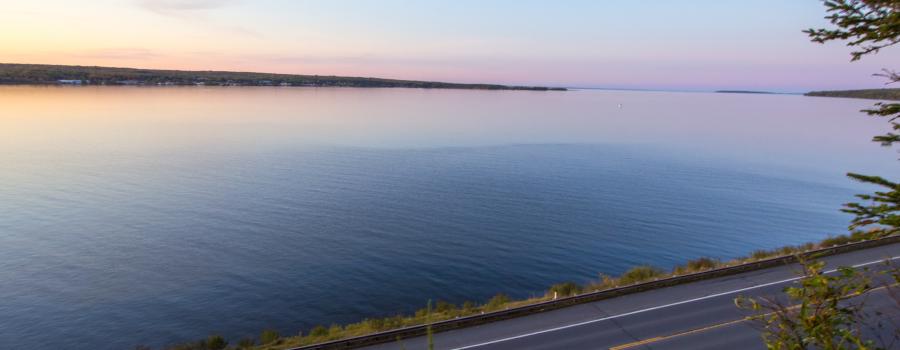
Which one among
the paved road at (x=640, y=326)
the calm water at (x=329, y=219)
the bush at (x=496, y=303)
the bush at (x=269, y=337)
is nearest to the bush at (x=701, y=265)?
the paved road at (x=640, y=326)

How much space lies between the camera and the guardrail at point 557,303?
74.8 ft

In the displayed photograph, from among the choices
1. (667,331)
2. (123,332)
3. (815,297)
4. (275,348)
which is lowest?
(123,332)

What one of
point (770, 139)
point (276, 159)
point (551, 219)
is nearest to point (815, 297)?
point (551, 219)

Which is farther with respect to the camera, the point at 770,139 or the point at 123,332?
the point at 770,139

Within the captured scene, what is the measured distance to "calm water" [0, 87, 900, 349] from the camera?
32.6 m

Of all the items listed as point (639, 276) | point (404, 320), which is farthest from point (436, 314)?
point (639, 276)

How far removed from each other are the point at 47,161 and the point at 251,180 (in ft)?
99.8

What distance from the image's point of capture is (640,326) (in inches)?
950

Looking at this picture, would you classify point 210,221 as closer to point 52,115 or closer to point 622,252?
point 622,252

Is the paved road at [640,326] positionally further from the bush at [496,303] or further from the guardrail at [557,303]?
the bush at [496,303]

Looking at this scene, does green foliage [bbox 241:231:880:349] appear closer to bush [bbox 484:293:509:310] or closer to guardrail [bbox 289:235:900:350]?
bush [bbox 484:293:509:310]

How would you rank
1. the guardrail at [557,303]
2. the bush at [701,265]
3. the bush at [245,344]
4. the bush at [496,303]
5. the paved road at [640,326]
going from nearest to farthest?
1. the paved road at [640,326]
2. the guardrail at [557,303]
3. the bush at [245,344]
4. the bush at [496,303]
5. the bush at [701,265]

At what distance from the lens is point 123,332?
93.7 ft

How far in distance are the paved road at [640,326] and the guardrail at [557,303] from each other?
355 millimetres
